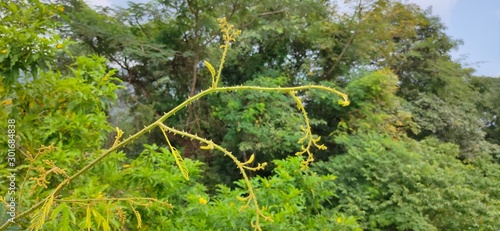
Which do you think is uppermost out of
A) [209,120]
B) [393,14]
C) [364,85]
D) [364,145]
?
[393,14]

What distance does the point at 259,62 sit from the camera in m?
4.56

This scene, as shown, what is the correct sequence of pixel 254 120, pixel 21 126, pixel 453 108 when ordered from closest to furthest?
pixel 21 126 < pixel 254 120 < pixel 453 108

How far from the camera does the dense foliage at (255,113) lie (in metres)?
1.25

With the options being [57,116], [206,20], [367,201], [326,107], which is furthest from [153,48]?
[57,116]

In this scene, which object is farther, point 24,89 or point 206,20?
point 206,20

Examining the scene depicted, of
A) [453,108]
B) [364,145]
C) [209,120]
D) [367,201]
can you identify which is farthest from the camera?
[453,108]

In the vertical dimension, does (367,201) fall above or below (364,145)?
Answer: below

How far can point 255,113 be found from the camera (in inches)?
148

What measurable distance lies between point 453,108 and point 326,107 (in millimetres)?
2324

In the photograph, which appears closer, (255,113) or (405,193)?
(405,193)

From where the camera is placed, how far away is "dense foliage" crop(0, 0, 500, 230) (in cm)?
125

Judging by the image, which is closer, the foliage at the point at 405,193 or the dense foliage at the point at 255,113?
the dense foliage at the point at 255,113

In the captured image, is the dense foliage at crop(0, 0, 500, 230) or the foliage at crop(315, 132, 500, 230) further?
the foliage at crop(315, 132, 500, 230)

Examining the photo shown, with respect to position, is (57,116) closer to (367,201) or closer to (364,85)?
(367,201)
